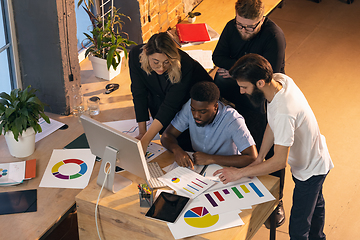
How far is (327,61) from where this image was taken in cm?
534

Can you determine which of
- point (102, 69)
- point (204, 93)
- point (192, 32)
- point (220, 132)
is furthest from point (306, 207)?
point (192, 32)

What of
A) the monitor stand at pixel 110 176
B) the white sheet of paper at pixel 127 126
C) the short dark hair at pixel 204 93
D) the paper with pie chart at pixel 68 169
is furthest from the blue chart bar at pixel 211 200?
the white sheet of paper at pixel 127 126

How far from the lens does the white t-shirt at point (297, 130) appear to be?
205 cm

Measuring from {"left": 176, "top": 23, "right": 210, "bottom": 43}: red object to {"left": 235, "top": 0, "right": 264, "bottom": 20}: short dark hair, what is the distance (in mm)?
1206

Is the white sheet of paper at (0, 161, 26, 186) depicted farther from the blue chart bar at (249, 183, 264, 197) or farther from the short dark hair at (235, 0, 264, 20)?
the short dark hair at (235, 0, 264, 20)

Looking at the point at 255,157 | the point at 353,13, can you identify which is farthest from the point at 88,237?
the point at 353,13

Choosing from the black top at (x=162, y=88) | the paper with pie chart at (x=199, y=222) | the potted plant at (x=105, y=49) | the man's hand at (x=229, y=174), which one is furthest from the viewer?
the potted plant at (x=105, y=49)

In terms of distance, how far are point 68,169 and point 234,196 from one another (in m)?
1.07

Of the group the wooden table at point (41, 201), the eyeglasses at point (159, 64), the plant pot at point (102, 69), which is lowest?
the wooden table at point (41, 201)

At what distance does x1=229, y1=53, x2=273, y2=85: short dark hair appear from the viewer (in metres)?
2.06

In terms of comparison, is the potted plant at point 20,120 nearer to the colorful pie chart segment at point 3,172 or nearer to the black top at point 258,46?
the colorful pie chart segment at point 3,172

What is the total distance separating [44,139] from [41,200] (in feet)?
2.06

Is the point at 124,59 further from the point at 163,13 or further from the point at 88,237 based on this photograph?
the point at 88,237

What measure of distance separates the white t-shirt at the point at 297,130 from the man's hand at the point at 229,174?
0.28 m
